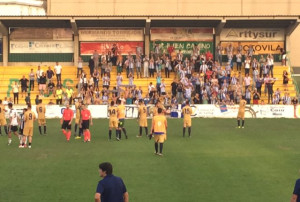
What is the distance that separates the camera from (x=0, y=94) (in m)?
44.2

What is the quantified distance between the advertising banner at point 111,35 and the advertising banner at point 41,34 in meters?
1.42

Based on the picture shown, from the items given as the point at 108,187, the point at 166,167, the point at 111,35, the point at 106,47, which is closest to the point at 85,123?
the point at 166,167

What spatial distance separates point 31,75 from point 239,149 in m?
24.5

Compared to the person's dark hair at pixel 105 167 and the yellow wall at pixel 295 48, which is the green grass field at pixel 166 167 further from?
the yellow wall at pixel 295 48

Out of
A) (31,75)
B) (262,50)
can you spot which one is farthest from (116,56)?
(262,50)

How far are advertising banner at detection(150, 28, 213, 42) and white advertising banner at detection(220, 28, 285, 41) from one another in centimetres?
149

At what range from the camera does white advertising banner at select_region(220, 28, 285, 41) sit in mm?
50844

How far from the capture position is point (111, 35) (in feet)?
165

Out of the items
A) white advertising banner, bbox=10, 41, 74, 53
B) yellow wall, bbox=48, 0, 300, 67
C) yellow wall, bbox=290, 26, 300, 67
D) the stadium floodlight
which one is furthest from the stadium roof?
the stadium floodlight

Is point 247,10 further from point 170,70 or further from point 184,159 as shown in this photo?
point 184,159

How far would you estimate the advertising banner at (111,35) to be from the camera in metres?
50.2

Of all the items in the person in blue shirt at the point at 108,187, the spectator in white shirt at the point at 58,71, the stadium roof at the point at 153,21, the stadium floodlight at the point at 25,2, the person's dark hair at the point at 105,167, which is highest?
the stadium floodlight at the point at 25,2

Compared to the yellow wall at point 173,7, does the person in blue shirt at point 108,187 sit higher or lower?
lower

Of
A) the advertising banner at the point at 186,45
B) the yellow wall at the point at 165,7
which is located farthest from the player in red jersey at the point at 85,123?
the yellow wall at the point at 165,7
